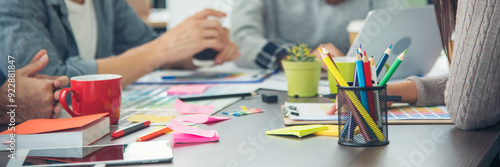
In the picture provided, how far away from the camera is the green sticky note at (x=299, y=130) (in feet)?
2.21

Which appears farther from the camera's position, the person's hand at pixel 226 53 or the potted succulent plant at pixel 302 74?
the person's hand at pixel 226 53

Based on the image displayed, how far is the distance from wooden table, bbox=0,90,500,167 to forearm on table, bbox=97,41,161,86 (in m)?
0.59

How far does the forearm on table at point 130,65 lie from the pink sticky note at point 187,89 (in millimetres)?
119

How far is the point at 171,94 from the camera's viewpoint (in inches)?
44.5

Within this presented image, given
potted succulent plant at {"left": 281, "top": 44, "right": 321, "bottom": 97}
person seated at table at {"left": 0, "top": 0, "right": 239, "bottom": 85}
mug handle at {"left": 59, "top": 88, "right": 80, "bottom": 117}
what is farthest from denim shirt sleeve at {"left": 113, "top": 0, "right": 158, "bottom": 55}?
mug handle at {"left": 59, "top": 88, "right": 80, "bottom": 117}

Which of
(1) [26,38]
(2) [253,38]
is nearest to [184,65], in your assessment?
(2) [253,38]

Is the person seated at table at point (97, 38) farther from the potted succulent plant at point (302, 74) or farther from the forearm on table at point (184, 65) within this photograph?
the potted succulent plant at point (302, 74)

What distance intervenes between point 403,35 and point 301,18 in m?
0.98

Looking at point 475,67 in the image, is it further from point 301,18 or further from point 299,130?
point 301,18

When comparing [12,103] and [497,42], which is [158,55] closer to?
[12,103]

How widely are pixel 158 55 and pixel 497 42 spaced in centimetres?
95

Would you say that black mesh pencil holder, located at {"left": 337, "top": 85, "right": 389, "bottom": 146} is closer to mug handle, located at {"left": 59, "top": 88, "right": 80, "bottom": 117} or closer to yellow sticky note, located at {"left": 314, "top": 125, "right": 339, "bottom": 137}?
yellow sticky note, located at {"left": 314, "top": 125, "right": 339, "bottom": 137}

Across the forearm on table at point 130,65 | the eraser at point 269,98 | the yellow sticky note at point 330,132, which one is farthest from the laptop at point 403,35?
the forearm on table at point 130,65

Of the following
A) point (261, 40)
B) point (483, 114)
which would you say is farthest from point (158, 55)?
point (483, 114)
